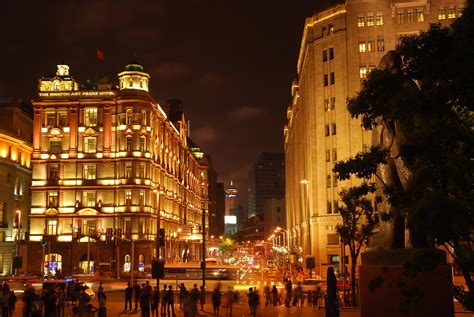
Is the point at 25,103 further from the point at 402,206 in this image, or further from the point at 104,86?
the point at 402,206

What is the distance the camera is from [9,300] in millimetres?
29938

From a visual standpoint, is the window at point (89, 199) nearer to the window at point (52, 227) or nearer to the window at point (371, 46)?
the window at point (52, 227)

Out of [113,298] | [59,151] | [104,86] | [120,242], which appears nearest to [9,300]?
[113,298]

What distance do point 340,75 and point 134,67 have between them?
114 feet

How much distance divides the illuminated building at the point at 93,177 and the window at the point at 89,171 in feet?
0.54

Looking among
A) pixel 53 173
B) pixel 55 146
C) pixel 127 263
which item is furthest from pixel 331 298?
pixel 55 146

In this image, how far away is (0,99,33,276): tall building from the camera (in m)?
83.2

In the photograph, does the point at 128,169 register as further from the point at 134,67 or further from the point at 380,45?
the point at 380,45

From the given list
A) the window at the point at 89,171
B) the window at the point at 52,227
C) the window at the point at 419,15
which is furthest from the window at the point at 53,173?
the window at the point at 419,15

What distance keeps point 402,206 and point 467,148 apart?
213 cm

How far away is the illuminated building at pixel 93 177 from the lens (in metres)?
86.5

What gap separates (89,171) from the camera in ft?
292

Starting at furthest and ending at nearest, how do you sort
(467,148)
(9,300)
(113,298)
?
(113,298) → (9,300) → (467,148)

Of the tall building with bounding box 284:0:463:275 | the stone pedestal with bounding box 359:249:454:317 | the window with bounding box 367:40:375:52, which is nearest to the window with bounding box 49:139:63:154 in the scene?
the tall building with bounding box 284:0:463:275
